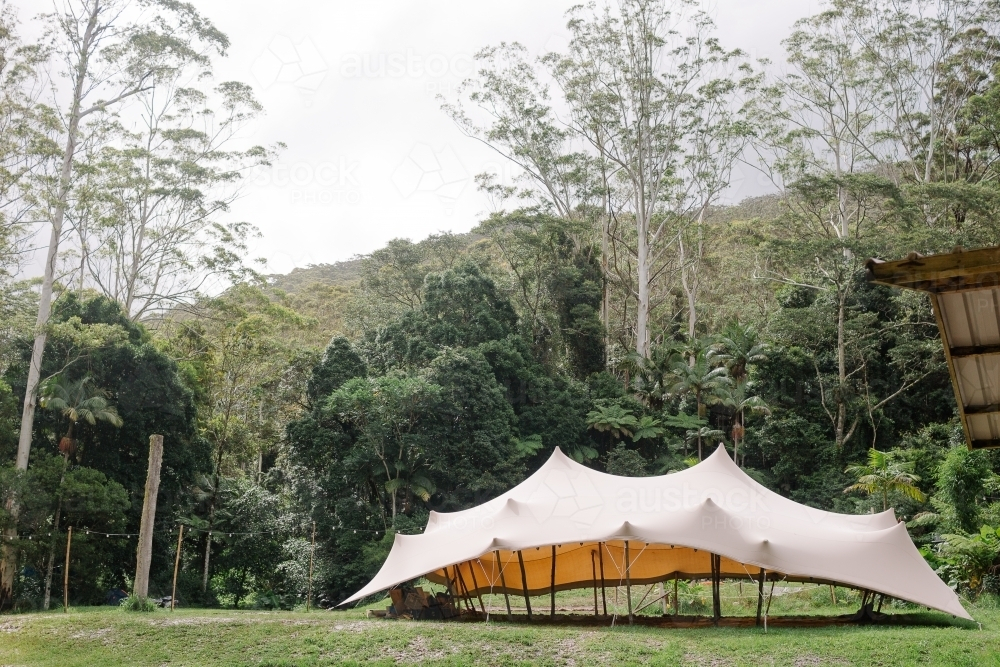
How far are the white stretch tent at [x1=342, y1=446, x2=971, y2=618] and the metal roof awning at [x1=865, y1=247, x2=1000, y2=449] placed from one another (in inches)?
299

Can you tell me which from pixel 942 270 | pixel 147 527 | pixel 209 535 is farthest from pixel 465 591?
pixel 209 535

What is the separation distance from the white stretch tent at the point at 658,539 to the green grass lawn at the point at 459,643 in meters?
0.95

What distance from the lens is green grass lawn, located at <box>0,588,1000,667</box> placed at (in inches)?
432

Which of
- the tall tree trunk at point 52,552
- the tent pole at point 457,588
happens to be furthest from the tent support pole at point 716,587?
the tall tree trunk at point 52,552

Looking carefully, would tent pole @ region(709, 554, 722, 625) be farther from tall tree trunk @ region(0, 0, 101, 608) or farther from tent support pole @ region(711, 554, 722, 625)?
tall tree trunk @ region(0, 0, 101, 608)

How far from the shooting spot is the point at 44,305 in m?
23.8

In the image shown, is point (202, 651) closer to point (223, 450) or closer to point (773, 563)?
point (773, 563)

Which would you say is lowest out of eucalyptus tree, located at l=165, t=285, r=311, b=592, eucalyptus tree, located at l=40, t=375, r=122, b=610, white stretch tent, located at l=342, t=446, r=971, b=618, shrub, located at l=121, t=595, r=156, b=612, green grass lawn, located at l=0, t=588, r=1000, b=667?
green grass lawn, located at l=0, t=588, r=1000, b=667

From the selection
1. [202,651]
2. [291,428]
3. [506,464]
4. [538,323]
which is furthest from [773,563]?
[538,323]

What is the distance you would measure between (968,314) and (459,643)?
8.85 meters

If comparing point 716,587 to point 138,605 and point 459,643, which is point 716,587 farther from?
point 138,605

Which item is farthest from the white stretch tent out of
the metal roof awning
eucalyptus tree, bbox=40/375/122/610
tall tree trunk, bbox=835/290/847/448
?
tall tree trunk, bbox=835/290/847/448

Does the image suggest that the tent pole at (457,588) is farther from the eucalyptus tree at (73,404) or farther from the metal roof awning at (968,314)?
the eucalyptus tree at (73,404)

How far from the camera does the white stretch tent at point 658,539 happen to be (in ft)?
44.1
